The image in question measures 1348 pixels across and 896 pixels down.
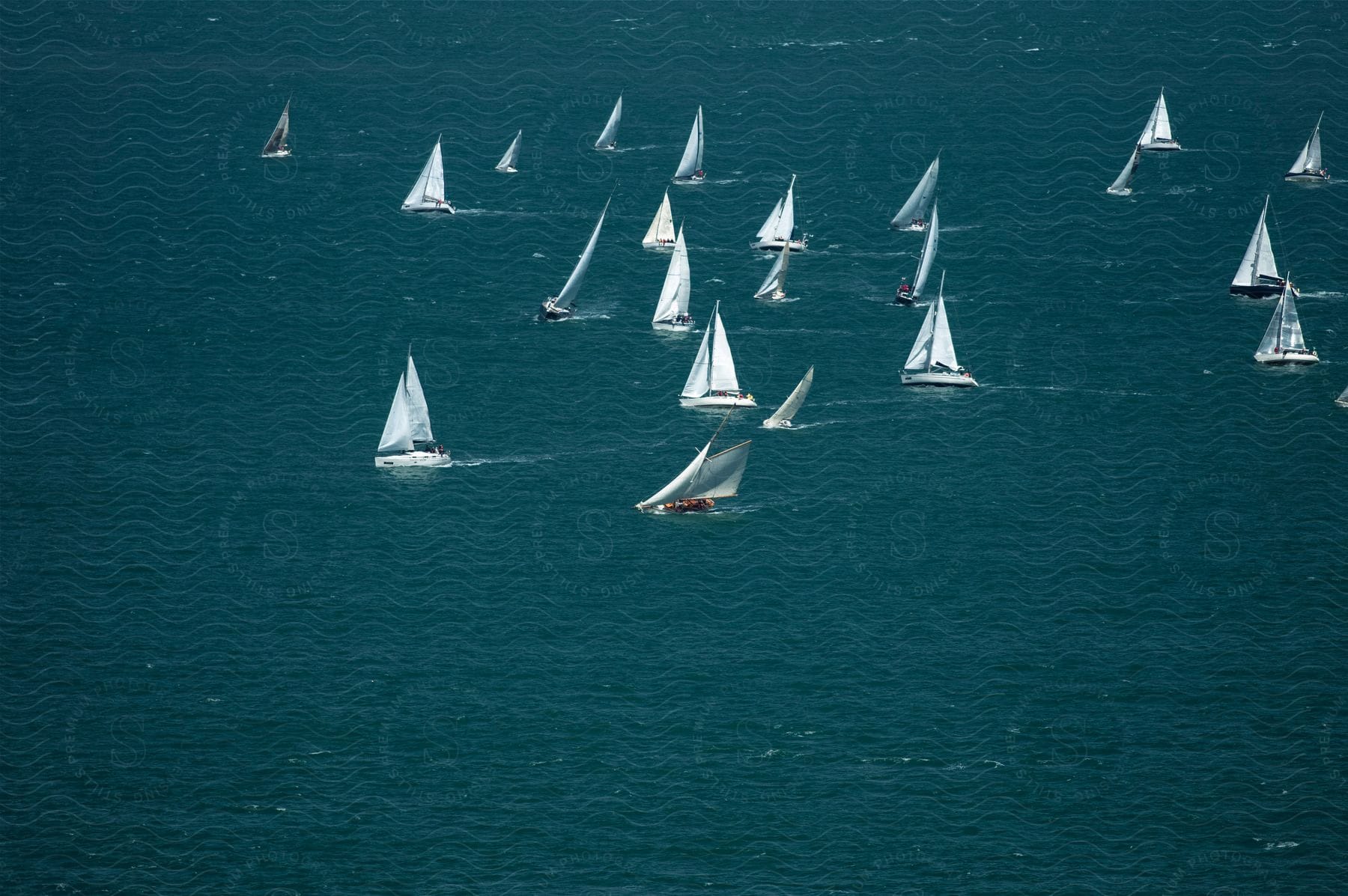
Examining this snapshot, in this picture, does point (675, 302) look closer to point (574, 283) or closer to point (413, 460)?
point (574, 283)

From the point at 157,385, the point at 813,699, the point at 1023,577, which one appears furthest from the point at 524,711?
the point at 157,385

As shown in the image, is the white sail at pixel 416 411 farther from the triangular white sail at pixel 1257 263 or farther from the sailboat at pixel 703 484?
the triangular white sail at pixel 1257 263

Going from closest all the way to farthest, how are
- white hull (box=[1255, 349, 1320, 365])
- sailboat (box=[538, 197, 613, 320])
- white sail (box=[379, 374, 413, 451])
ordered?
white sail (box=[379, 374, 413, 451]), white hull (box=[1255, 349, 1320, 365]), sailboat (box=[538, 197, 613, 320])

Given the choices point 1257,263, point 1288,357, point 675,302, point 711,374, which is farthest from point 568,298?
point 1257,263

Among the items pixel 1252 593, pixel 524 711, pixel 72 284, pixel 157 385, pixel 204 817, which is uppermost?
pixel 72 284

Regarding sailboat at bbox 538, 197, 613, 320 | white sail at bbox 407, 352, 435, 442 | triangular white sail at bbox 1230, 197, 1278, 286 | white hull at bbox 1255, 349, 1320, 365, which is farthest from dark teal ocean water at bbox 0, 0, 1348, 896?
triangular white sail at bbox 1230, 197, 1278, 286

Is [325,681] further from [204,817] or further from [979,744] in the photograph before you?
[979,744]

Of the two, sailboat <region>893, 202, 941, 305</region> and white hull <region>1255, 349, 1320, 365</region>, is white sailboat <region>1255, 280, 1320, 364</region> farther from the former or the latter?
sailboat <region>893, 202, 941, 305</region>
